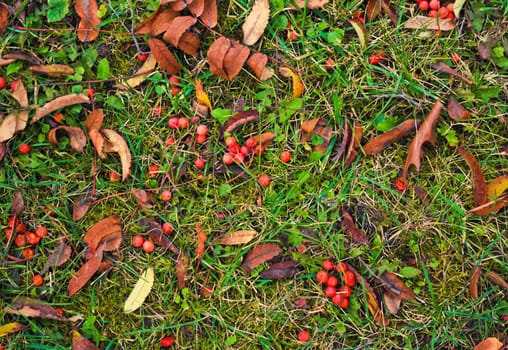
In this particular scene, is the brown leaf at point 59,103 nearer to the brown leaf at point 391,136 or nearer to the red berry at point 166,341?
the red berry at point 166,341

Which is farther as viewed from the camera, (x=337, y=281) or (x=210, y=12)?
(x=210, y=12)

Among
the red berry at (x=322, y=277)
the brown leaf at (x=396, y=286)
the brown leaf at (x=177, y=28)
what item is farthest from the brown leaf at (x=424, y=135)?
the brown leaf at (x=177, y=28)

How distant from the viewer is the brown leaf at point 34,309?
3.06 metres

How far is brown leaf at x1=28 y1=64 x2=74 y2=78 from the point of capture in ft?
10.6

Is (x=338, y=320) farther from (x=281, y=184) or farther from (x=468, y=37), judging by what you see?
(x=468, y=37)

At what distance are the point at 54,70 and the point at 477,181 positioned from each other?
2452mm

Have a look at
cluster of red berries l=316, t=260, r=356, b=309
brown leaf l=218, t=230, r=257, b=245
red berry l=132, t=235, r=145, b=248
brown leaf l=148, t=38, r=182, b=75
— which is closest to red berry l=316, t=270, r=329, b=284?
cluster of red berries l=316, t=260, r=356, b=309

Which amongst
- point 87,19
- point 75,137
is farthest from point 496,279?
point 87,19

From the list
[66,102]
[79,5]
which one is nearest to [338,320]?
[66,102]

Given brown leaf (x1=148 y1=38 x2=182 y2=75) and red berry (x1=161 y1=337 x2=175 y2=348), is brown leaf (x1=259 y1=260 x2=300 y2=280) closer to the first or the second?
red berry (x1=161 y1=337 x2=175 y2=348)

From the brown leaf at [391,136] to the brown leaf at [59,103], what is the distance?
5.32ft

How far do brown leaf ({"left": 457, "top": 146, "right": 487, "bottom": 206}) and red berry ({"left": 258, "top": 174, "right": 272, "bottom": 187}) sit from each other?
1.09m

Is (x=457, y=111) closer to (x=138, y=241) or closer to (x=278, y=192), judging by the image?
(x=278, y=192)

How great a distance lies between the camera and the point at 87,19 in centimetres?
327
